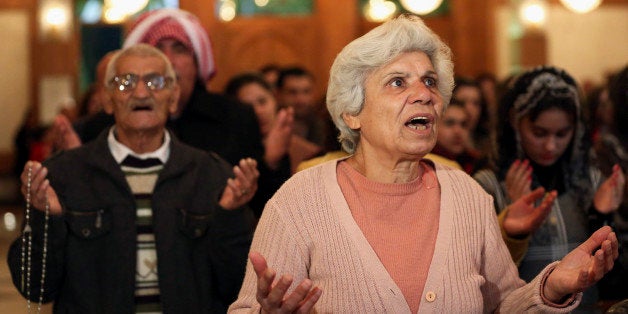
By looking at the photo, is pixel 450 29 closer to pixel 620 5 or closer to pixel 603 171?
pixel 620 5

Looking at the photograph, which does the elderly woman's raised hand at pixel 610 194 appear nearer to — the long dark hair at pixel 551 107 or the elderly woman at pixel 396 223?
the long dark hair at pixel 551 107

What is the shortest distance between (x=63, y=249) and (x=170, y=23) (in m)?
1.92

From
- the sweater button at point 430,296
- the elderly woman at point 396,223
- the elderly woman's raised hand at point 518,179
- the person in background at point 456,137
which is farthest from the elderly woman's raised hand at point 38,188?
the person in background at point 456,137

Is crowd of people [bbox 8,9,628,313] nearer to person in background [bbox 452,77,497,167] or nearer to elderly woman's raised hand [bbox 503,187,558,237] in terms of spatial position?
elderly woman's raised hand [bbox 503,187,558,237]

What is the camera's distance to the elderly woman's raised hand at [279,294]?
355 cm

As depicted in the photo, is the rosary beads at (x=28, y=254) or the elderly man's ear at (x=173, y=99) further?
the elderly man's ear at (x=173, y=99)

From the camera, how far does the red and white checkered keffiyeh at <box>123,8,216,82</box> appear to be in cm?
642

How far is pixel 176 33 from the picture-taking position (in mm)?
6414

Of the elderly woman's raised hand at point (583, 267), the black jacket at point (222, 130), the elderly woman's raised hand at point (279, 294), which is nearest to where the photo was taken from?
the elderly woman's raised hand at point (279, 294)

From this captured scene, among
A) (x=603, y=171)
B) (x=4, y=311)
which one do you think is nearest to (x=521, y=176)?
(x=603, y=171)

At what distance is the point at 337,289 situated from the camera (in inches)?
152

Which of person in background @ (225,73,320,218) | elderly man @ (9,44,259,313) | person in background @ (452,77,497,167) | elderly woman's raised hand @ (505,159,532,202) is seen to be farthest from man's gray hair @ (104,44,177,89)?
person in background @ (452,77,497,167)

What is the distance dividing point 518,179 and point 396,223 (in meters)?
1.32

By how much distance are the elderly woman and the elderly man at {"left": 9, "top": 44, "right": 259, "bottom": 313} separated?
78 cm
